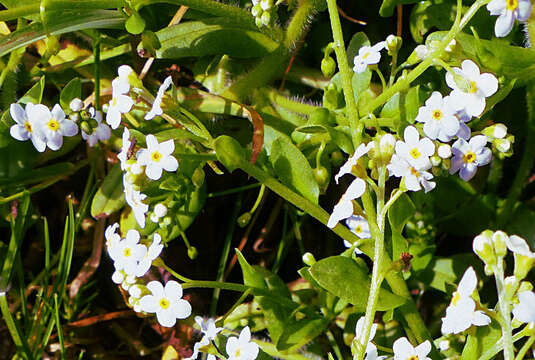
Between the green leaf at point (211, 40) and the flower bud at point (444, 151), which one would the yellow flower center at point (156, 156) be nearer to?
the green leaf at point (211, 40)

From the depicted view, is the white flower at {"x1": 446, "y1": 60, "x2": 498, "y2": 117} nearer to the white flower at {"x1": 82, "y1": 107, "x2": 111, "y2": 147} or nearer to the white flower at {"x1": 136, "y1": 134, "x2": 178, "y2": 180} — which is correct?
the white flower at {"x1": 136, "y1": 134, "x2": 178, "y2": 180}

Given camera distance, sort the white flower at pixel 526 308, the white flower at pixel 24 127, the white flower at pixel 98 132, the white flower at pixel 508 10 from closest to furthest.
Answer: the white flower at pixel 526 308
the white flower at pixel 508 10
the white flower at pixel 24 127
the white flower at pixel 98 132

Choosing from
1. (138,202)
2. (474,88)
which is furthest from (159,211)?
(474,88)

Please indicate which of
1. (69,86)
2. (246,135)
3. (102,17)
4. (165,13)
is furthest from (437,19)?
(69,86)

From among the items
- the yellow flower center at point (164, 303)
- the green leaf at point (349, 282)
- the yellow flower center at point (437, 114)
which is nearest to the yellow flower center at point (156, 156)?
the yellow flower center at point (164, 303)

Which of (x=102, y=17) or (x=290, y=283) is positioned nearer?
(x=102, y=17)

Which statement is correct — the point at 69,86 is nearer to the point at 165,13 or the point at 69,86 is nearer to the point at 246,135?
the point at 165,13

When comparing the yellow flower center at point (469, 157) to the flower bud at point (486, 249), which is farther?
the yellow flower center at point (469, 157)

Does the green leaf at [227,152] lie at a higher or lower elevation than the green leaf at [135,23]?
lower
